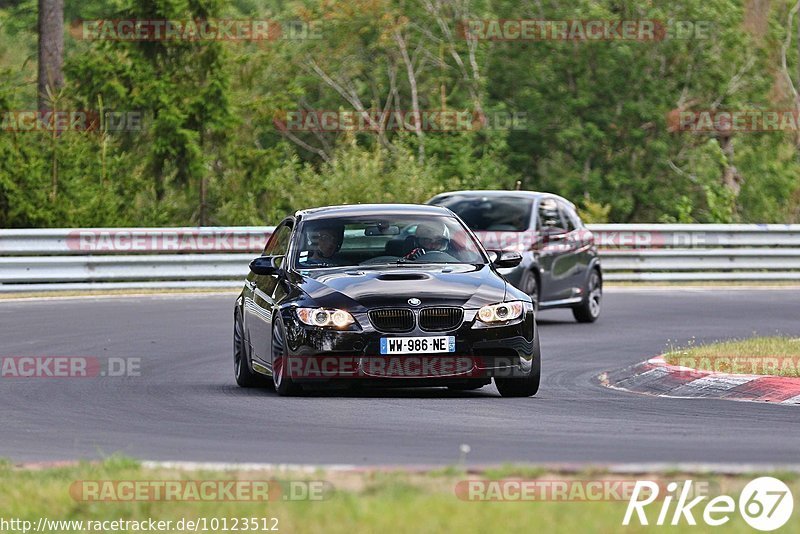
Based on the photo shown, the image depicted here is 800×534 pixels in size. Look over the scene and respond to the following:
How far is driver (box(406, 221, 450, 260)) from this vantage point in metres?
13.8

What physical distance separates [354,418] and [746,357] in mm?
4846

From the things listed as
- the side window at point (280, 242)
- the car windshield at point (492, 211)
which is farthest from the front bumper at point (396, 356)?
the car windshield at point (492, 211)

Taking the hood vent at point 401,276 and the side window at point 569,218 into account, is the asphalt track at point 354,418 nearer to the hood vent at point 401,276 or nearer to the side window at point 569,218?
the hood vent at point 401,276

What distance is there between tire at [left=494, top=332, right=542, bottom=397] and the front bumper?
0.16 m

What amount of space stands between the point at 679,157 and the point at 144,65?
1964cm

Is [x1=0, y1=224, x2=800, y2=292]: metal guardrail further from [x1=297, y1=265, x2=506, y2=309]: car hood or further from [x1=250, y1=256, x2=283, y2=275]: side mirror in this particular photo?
[x1=297, y1=265, x2=506, y2=309]: car hood

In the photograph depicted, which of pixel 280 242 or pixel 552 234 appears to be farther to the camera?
pixel 552 234

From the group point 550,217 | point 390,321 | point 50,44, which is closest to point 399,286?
point 390,321

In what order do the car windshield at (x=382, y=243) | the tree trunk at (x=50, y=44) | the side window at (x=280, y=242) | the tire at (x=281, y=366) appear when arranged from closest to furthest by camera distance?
1. the tire at (x=281, y=366)
2. the car windshield at (x=382, y=243)
3. the side window at (x=280, y=242)
4. the tree trunk at (x=50, y=44)

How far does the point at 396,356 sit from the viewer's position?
12.5 meters

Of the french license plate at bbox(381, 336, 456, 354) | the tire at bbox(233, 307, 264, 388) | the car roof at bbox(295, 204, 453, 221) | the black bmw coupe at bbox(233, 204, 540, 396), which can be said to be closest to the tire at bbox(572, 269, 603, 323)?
the car roof at bbox(295, 204, 453, 221)

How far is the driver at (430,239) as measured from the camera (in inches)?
545

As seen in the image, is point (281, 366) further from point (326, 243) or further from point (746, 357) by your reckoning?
point (746, 357)

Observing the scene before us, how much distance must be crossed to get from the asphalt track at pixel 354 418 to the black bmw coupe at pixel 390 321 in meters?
0.23
